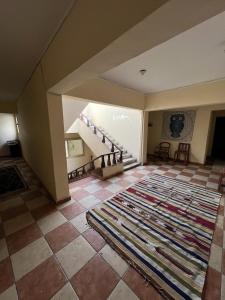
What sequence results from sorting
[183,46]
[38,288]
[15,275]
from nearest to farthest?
[38,288] < [15,275] < [183,46]

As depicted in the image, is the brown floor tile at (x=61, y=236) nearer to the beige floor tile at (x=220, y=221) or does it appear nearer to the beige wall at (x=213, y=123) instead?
the beige floor tile at (x=220, y=221)

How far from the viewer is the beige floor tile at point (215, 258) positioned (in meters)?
1.46

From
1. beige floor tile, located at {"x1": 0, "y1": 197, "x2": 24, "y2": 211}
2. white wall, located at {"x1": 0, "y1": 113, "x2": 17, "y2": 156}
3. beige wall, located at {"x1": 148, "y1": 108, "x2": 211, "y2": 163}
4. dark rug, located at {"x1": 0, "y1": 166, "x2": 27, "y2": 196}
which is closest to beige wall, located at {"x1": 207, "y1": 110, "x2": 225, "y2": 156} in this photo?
beige wall, located at {"x1": 148, "y1": 108, "x2": 211, "y2": 163}

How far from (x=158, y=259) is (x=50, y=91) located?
2634 millimetres

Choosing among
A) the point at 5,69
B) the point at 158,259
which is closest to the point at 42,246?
the point at 158,259

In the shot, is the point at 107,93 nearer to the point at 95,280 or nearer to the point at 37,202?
the point at 37,202

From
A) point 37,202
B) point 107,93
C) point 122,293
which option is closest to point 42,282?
point 122,293

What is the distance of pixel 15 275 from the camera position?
1.37 metres

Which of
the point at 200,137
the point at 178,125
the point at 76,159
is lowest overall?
the point at 76,159

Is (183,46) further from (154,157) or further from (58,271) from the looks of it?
(154,157)

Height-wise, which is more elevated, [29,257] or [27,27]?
[27,27]

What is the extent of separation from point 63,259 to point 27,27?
8.07 ft

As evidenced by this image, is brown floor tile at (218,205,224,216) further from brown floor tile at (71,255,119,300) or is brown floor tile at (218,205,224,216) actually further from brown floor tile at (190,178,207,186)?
brown floor tile at (71,255,119,300)

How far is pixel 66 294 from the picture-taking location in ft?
4.00
